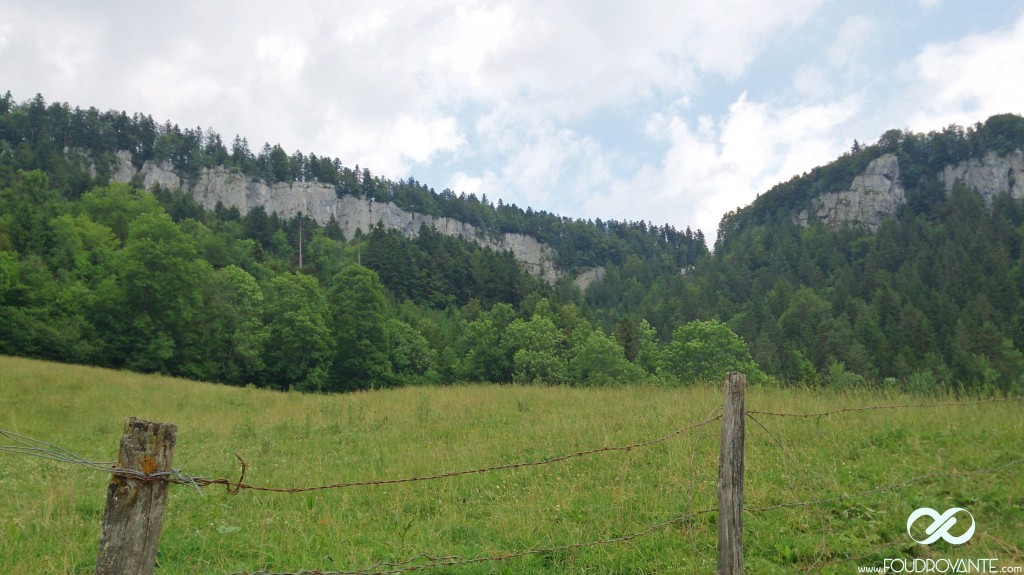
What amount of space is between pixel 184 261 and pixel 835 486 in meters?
49.4

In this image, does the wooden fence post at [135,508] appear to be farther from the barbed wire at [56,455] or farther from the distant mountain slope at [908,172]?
the distant mountain slope at [908,172]

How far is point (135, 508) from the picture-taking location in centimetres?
249

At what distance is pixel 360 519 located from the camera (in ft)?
21.2

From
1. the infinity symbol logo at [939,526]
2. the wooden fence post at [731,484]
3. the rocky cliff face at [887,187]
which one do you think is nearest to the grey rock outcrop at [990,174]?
the rocky cliff face at [887,187]

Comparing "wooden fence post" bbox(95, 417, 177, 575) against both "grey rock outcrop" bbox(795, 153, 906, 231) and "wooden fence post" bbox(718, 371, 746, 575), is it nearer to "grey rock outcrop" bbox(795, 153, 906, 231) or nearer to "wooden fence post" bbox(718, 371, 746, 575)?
"wooden fence post" bbox(718, 371, 746, 575)

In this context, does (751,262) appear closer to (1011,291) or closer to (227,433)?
(1011,291)

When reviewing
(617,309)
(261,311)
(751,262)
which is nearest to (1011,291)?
(751,262)

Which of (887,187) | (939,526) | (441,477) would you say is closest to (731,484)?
(939,526)

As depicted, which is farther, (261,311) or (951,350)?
(951,350)

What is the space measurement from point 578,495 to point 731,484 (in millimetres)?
3306

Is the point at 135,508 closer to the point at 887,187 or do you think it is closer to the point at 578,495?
the point at 578,495

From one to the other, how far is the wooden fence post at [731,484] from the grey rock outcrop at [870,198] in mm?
179071

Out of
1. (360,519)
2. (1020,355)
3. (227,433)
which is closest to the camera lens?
(360,519)

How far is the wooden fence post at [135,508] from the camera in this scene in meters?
2.42
